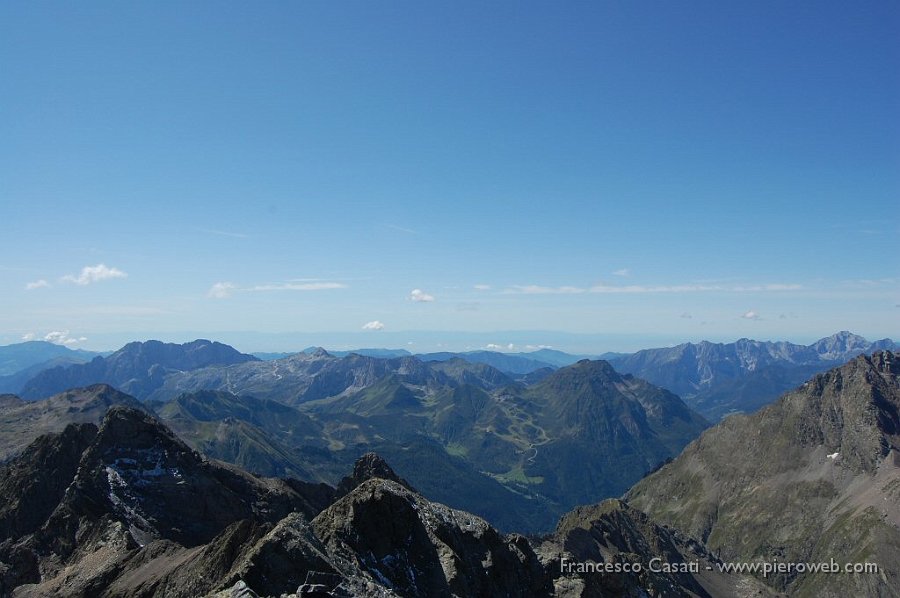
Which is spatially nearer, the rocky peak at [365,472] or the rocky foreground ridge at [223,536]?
the rocky foreground ridge at [223,536]

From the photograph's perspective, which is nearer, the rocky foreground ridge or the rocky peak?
the rocky foreground ridge

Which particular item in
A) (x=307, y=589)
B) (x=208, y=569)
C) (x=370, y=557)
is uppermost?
(x=307, y=589)

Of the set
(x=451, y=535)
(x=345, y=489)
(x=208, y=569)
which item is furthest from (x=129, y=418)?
(x=451, y=535)

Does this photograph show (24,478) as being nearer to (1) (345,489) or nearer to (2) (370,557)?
(1) (345,489)

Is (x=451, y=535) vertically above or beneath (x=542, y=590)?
above

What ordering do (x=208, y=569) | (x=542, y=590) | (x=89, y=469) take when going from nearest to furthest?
(x=208, y=569) → (x=542, y=590) → (x=89, y=469)

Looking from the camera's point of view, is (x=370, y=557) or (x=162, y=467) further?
(x=162, y=467)

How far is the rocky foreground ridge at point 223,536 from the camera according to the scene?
4466 centimetres

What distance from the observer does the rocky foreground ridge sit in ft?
147

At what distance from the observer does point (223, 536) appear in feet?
212

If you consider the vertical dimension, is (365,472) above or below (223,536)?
below

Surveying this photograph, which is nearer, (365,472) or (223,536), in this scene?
(223,536)

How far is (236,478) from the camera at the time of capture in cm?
13625

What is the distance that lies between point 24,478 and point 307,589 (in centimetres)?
12469
